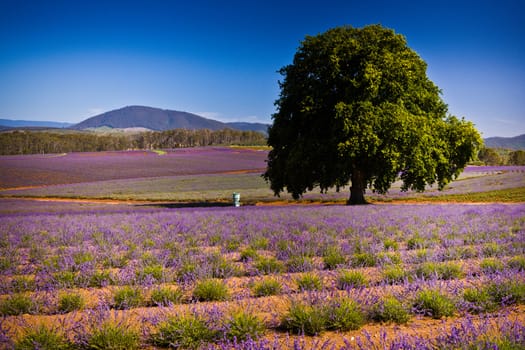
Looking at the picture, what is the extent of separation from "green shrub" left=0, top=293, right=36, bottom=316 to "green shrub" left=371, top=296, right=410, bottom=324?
4464 mm

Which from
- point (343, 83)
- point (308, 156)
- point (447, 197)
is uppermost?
point (343, 83)

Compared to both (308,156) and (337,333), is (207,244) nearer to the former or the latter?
(337,333)

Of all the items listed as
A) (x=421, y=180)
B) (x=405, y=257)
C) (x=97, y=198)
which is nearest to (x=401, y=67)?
(x=421, y=180)

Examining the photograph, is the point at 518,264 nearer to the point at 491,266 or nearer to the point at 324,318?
the point at 491,266

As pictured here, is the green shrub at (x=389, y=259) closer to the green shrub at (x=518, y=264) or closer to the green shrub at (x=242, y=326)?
the green shrub at (x=518, y=264)

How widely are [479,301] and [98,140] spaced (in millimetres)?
133206

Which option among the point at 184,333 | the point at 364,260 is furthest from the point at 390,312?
the point at 364,260

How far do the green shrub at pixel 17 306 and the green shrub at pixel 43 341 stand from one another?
121cm

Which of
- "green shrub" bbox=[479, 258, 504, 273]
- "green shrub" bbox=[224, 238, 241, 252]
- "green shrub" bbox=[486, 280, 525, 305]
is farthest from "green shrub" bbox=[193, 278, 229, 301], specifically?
"green shrub" bbox=[479, 258, 504, 273]

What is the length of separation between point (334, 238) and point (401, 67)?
49.0 feet

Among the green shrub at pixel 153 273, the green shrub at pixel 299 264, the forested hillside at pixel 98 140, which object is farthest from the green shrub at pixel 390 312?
the forested hillside at pixel 98 140

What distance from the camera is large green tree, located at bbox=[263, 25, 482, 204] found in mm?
18969

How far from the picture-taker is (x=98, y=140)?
122062mm

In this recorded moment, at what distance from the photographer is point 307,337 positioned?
12.5 ft
